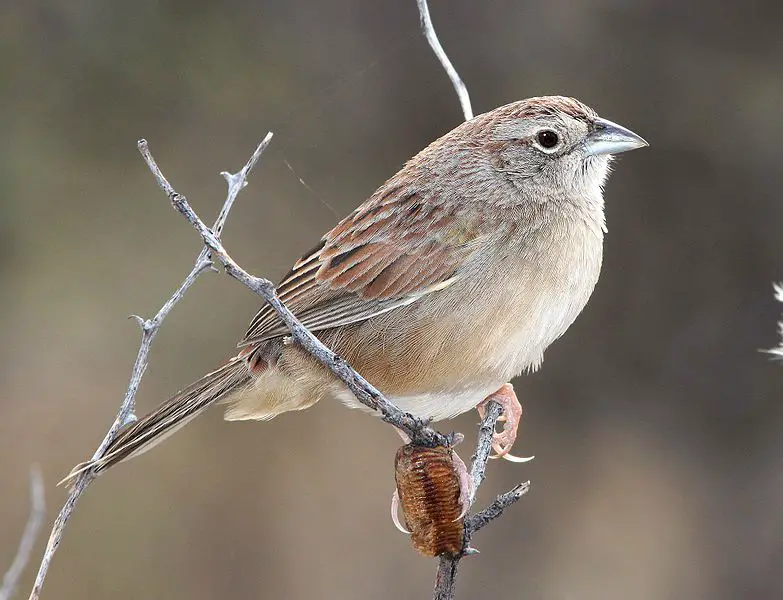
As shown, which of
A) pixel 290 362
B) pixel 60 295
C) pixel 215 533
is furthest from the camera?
pixel 60 295

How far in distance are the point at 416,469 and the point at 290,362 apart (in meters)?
1.13

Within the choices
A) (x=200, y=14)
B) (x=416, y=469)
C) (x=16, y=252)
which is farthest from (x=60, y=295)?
(x=416, y=469)

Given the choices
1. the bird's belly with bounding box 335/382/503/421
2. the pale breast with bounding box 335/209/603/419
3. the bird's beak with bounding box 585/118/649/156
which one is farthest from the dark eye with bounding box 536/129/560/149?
the bird's belly with bounding box 335/382/503/421

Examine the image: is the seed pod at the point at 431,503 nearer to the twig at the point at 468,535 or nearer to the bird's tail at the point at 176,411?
the twig at the point at 468,535

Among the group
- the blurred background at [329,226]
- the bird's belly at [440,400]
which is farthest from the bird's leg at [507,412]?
the blurred background at [329,226]

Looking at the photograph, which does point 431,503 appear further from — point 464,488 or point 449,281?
point 449,281

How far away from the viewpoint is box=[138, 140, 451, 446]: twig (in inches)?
90.5

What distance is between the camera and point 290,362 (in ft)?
11.8

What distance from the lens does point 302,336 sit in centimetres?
247

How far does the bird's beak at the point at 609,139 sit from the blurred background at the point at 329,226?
2.88 metres

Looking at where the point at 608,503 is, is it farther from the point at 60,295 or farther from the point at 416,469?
the point at 416,469

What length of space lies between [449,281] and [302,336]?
114 centimetres

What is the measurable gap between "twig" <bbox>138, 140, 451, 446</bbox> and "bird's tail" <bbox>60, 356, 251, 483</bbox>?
1.01 metres

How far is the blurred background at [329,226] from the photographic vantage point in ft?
20.9
